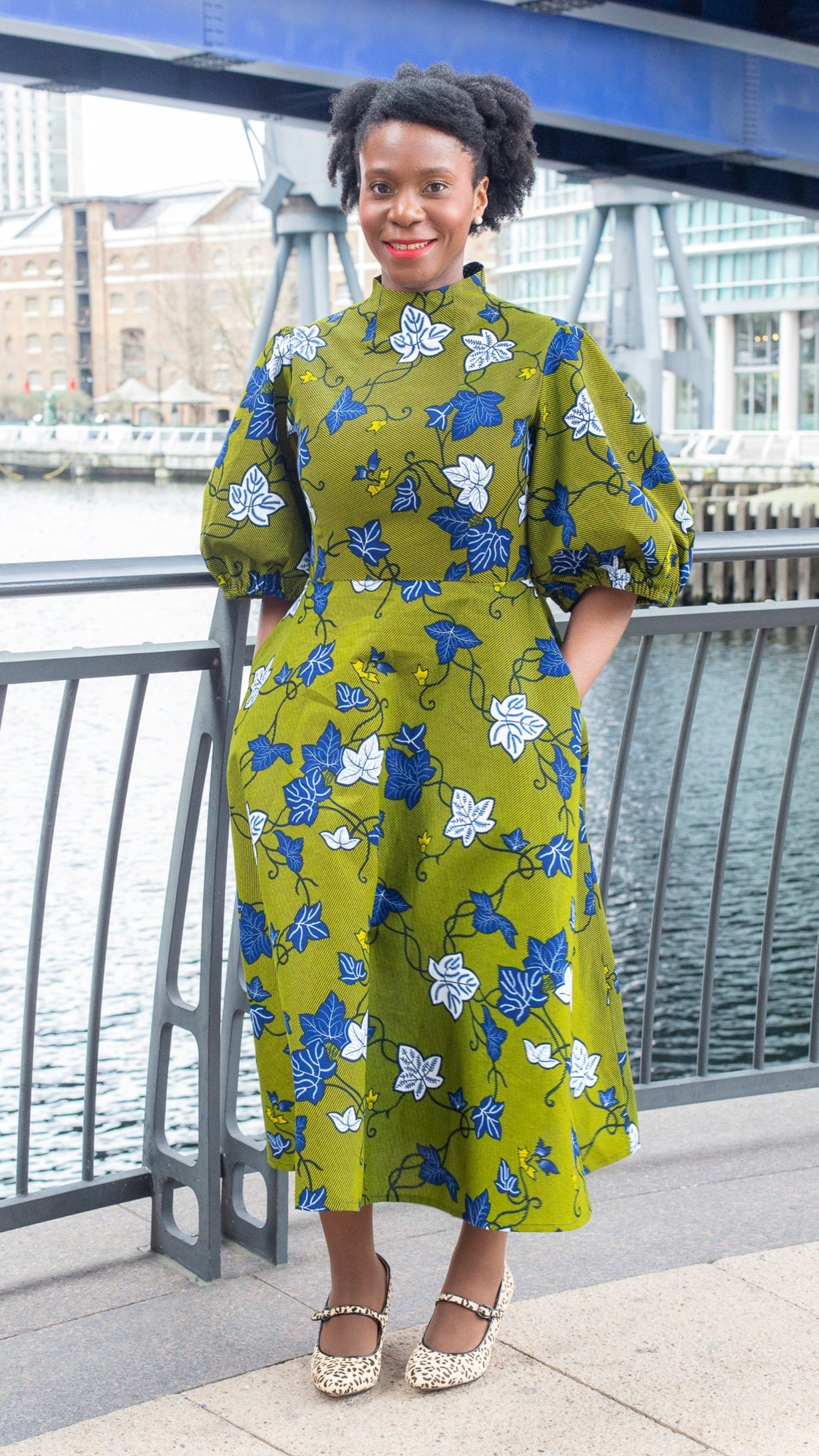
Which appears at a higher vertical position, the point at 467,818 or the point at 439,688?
the point at 439,688

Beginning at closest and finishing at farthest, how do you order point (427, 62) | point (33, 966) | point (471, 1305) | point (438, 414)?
1. point (438, 414)
2. point (471, 1305)
3. point (33, 966)
4. point (427, 62)

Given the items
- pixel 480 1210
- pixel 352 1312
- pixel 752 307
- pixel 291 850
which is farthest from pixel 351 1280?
pixel 752 307

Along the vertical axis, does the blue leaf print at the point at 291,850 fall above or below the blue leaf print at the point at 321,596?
below

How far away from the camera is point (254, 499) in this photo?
2.48 metres

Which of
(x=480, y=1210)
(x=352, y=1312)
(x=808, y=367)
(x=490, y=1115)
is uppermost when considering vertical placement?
(x=808, y=367)

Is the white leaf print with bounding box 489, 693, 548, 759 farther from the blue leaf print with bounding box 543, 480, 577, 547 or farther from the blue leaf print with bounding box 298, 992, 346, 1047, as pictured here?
the blue leaf print with bounding box 298, 992, 346, 1047

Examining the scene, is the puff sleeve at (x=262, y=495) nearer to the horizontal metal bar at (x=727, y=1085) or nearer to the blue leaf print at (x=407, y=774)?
the blue leaf print at (x=407, y=774)

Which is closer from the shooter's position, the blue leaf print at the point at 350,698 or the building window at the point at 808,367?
the blue leaf print at the point at 350,698

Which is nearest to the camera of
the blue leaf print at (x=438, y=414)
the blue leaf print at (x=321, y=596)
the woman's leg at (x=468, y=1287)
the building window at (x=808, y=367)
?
the blue leaf print at (x=438, y=414)

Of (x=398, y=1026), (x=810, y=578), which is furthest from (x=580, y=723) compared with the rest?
(x=810, y=578)

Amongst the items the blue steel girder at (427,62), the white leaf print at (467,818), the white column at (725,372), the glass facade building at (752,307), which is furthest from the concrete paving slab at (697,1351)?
the white column at (725,372)

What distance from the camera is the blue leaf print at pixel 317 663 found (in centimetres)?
234

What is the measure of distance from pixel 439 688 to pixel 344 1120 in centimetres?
63

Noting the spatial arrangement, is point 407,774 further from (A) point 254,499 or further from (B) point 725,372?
(B) point 725,372
